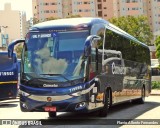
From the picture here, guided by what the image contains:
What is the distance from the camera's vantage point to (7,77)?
863 inches

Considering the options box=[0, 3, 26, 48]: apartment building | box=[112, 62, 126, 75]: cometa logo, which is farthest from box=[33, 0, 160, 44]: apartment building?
box=[112, 62, 126, 75]: cometa logo

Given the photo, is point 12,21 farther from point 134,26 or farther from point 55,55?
point 55,55

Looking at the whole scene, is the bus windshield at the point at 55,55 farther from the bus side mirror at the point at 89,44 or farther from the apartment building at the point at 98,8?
the apartment building at the point at 98,8

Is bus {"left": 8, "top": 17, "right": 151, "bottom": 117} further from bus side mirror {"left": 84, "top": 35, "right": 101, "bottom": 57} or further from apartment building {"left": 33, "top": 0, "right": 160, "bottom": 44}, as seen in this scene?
apartment building {"left": 33, "top": 0, "right": 160, "bottom": 44}

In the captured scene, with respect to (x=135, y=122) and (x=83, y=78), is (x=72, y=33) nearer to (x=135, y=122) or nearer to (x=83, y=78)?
(x=83, y=78)

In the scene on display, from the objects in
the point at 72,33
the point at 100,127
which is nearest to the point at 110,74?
the point at 72,33

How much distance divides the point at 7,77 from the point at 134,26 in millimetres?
55072

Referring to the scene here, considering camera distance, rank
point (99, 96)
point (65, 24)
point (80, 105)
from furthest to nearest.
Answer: point (99, 96)
point (65, 24)
point (80, 105)

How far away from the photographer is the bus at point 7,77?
21.7 meters

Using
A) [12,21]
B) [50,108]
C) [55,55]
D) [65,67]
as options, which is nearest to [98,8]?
[12,21]

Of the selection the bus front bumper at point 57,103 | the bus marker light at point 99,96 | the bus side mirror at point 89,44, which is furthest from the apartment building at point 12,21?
the bus front bumper at point 57,103

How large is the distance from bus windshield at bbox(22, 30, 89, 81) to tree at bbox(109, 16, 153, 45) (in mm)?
58585

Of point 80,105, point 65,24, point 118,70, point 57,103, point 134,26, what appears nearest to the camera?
point 57,103

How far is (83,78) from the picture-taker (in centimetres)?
1289
